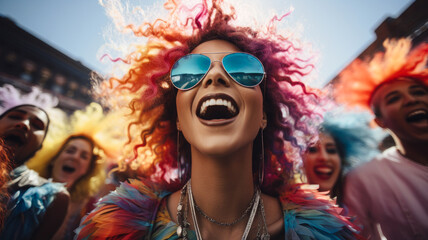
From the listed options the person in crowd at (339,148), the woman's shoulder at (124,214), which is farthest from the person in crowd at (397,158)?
the woman's shoulder at (124,214)

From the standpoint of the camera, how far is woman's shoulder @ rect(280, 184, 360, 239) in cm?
123

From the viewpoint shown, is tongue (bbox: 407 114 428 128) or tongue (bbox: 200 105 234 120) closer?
tongue (bbox: 200 105 234 120)

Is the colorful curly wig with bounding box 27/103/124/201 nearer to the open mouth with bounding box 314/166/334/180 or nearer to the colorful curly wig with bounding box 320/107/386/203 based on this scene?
the open mouth with bounding box 314/166/334/180

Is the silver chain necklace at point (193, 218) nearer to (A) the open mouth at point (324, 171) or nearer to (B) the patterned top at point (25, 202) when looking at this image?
(A) the open mouth at point (324, 171)

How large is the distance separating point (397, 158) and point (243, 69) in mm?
2172

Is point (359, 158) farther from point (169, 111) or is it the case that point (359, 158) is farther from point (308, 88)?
point (169, 111)

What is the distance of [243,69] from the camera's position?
1.36 metres

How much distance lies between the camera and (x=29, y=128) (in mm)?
2277

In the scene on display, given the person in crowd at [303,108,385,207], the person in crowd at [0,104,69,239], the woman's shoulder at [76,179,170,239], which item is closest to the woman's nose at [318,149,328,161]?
the person in crowd at [303,108,385,207]

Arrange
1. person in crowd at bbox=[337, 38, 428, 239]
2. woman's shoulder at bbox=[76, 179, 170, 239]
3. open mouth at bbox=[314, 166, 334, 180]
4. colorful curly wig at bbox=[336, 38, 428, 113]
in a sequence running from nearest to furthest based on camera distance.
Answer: woman's shoulder at bbox=[76, 179, 170, 239]
person in crowd at bbox=[337, 38, 428, 239]
colorful curly wig at bbox=[336, 38, 428, 113]
open mouth at bbox=[314, 166, 334, 180]

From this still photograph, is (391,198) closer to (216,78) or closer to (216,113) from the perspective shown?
(216,113)

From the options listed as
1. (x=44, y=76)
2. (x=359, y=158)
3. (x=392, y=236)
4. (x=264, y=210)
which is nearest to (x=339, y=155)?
(x=359, y=158)

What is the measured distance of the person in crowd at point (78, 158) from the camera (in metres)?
3.07

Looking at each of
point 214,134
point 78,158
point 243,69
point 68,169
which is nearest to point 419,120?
point 243,69
